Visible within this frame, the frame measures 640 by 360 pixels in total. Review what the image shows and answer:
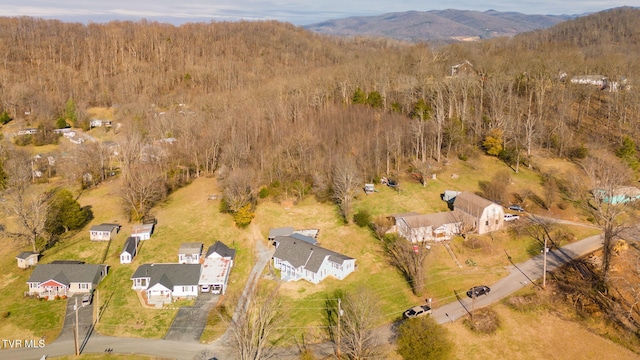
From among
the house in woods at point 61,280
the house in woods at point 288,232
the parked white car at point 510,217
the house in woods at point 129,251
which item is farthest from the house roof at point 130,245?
the parked white car at point 510,217

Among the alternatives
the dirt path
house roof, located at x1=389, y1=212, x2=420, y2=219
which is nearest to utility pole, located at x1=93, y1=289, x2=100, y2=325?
the dirt path

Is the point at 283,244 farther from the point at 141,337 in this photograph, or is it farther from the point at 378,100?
the point at 378,100

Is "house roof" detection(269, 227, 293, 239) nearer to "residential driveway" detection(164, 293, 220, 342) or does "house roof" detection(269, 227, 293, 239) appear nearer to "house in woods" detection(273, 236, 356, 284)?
"house in woods" detection(273, 236, 356, 284)

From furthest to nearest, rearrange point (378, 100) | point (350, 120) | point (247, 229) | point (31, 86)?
point (31, 86) → point (378, 100) → point (350, 120) → point (247, 229)

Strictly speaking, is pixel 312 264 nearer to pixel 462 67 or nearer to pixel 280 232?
pixel 280 232

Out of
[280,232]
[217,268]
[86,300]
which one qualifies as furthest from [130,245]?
[280,232]

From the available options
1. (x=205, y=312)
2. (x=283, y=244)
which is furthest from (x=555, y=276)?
(x=205, y=312)
